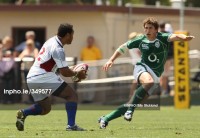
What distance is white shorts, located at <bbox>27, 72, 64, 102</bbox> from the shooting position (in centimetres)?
1399

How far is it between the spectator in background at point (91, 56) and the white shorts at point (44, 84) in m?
11.6

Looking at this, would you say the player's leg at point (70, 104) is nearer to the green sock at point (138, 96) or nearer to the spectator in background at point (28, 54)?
the green sock at point (138, 96)

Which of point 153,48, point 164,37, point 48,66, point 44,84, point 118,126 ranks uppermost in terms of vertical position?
point 164,37

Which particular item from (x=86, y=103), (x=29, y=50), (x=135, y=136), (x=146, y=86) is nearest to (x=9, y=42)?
(x=29, y=50)

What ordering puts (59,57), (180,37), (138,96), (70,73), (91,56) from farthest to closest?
(91,56) < (138,96) < (180,37) < (70,73) < (59,57)

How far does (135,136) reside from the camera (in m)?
13.0

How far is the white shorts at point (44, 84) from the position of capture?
45.9 feet

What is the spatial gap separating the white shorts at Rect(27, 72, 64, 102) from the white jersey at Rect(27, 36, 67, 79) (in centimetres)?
6

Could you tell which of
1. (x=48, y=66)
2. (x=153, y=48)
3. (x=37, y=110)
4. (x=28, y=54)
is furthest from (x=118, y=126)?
(x=28, y=54)

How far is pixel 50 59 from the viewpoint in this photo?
45.6 feet

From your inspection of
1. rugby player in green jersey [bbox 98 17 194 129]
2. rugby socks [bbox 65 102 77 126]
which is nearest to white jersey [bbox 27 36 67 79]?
rugby socks [bbox 65 102 77 126]

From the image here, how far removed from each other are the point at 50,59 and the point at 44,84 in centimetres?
43

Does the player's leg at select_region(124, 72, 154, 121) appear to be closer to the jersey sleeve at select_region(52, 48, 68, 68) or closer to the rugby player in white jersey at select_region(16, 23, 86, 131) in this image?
the rugby player in white jersey at select_region(16, 23, 86, 131)

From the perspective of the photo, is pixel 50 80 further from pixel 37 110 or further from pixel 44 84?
pixel 37 110
